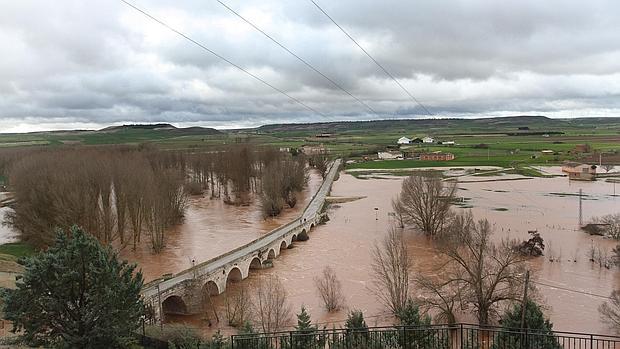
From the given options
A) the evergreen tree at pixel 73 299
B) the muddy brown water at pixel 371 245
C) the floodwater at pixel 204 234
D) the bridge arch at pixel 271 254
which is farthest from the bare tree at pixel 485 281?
the floodwater at pixel 204 234

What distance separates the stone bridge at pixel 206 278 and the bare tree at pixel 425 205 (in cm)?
973

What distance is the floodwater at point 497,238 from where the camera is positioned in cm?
2275

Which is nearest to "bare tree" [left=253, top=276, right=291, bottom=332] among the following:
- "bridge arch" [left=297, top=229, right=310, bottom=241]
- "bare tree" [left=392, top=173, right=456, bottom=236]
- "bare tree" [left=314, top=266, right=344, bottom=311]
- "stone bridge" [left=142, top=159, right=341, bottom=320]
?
"bare tree" [left=314, top=266, right=344, bottom=311]

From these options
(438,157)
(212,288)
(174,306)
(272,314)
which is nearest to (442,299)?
(272,314)

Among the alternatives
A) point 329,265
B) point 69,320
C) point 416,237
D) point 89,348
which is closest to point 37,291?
point 69,320

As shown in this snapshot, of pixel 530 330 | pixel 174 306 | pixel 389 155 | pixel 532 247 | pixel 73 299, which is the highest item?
pixel 73 299

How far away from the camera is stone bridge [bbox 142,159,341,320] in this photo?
72.5 ft

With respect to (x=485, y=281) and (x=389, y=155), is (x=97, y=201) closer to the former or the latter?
(x=485, y=281)

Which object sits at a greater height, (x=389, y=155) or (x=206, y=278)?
(x=389, y=155)

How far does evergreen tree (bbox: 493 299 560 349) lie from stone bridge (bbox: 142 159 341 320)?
11.2 meters

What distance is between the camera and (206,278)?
2477 cm

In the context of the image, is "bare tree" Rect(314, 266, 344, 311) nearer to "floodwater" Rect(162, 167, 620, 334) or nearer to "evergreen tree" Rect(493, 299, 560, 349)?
"floodwater" Rect(162, 167, 620, 334)

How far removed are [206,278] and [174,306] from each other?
202cm

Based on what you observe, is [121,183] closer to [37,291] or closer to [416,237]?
[416,237]
